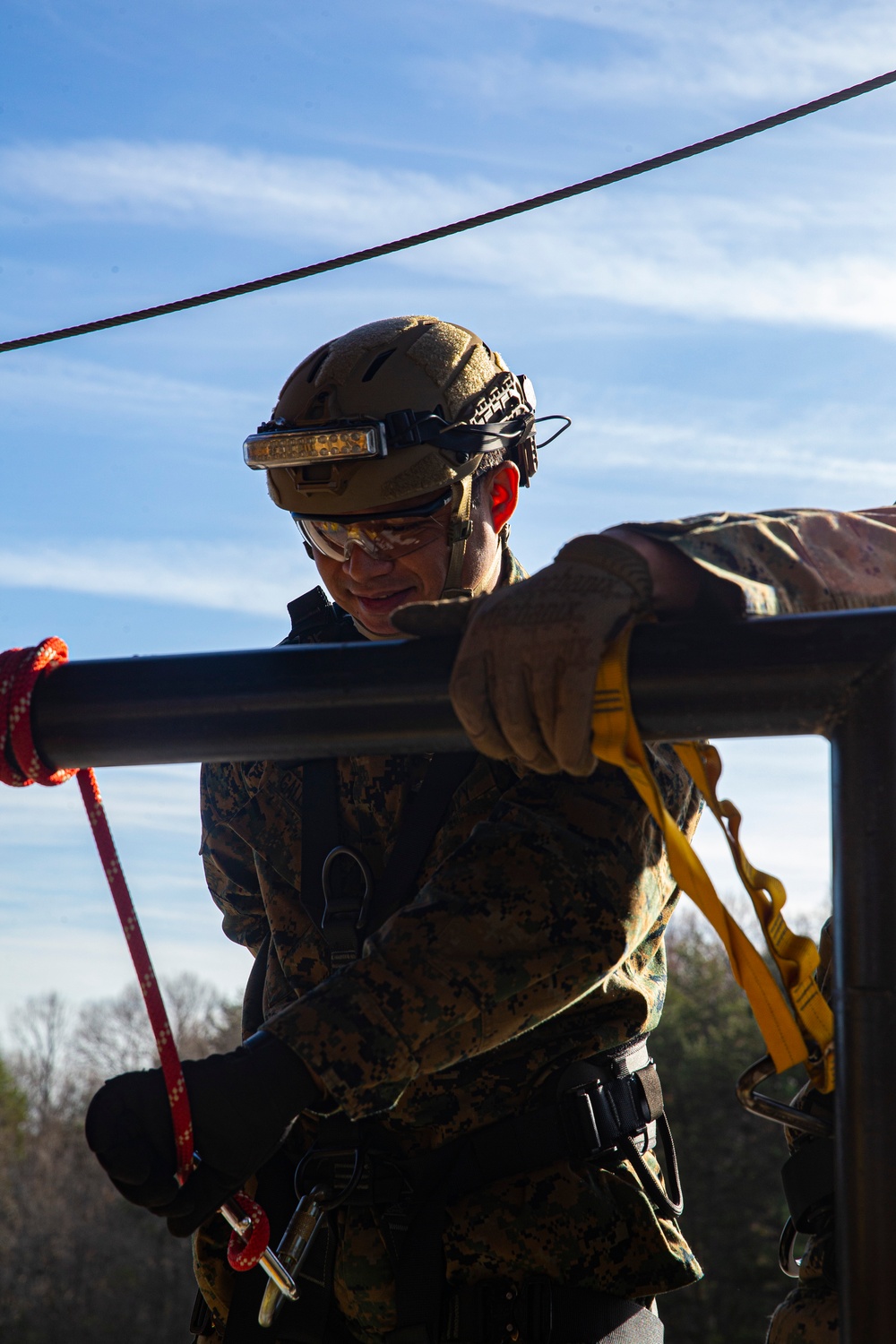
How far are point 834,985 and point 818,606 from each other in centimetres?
53

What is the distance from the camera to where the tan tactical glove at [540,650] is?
4.52ft

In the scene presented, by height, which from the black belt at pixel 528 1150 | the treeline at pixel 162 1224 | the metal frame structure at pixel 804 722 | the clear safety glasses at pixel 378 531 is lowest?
the treeline at pixel 162 1224

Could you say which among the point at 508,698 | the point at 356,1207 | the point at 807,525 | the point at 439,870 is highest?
the point at 807,525

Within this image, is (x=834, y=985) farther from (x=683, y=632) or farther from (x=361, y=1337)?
(x=361, y=1337)

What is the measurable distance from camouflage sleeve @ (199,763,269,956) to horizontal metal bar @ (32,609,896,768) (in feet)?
5.17

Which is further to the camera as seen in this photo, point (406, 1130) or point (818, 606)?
point (406, 1130)

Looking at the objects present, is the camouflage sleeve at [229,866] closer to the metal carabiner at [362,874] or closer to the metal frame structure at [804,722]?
the metal carabiner at [362,874]

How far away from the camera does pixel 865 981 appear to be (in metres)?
1.30

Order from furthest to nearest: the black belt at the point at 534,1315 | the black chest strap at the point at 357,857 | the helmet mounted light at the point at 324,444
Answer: the helmet mounted light at the point at 324,444
the black chest strap at the point at 357,857
the black belt at the point at 534,1315

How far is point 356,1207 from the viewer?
A: 2648mm

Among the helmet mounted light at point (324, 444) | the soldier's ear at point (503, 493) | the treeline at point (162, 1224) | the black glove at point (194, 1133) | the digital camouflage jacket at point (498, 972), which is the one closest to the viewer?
the black glove at point (194, 1133)

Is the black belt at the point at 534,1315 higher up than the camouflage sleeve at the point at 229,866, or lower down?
lower down

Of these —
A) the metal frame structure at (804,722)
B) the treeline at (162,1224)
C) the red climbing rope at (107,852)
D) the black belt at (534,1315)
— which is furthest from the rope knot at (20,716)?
the treeline at (162,1224)

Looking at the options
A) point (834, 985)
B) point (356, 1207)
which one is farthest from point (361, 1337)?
point (834, 985)
